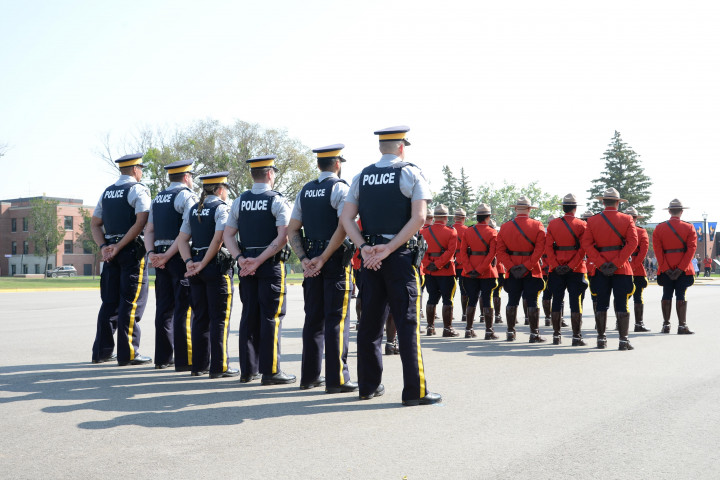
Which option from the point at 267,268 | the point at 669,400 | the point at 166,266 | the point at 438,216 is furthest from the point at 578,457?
the point at 438,216

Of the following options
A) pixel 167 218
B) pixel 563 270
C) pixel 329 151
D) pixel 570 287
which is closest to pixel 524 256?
pixel 563 270

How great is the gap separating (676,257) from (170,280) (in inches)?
368

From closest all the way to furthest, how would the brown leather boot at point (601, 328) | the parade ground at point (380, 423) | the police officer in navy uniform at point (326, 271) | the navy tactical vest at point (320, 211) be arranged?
the parade ground at point (380, 423) < the police officer in navy uniform at point (326, 271) < the navy tactical vest at point (320, 211) < the brown leather boot at point (601, 328)

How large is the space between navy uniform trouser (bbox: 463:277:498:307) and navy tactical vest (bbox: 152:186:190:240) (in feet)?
18.4

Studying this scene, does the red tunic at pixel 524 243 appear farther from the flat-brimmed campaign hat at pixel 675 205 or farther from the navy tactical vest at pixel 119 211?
the navy tactical vest at pixel 119 211

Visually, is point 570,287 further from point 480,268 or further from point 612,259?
point 480,268

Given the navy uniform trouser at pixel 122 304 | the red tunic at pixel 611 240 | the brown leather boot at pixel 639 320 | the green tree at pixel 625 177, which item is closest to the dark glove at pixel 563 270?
the red tunic at pixel 611 240

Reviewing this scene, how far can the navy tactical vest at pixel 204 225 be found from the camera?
26.2ft

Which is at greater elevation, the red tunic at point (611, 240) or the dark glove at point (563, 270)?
the red tunic at point (611, 240)

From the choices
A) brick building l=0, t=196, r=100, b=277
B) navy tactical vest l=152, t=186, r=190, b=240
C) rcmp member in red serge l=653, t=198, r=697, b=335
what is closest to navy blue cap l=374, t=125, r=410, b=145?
navy tactical vest l=152, t=186, r=190, b=240

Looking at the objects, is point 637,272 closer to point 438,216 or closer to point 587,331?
point 587,331

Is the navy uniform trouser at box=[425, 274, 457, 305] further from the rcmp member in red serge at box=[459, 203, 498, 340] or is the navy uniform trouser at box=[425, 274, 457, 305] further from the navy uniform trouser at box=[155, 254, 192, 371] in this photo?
the navy uniform trouser at box=[155, 254, 192, 371]

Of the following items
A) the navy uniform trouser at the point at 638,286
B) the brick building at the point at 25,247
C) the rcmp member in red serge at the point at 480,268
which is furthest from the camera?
the brick building at the point at 25,247

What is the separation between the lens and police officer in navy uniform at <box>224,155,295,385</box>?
7320 mm
